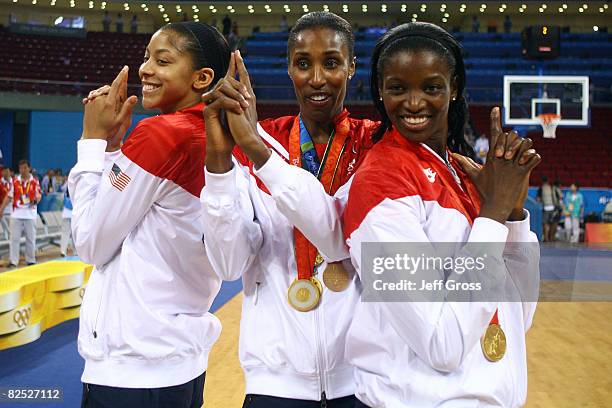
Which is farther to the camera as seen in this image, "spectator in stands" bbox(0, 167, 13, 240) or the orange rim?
the orange rim

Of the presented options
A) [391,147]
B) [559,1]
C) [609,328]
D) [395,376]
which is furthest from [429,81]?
[559,1]

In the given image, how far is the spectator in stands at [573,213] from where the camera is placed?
49.2 ft

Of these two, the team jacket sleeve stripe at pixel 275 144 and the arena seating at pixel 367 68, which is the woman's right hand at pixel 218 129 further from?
the arena seating at pixel 367 68

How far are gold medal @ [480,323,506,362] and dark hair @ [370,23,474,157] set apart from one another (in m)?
0.49

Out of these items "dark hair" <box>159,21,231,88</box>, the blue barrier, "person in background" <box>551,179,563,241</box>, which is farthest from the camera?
the blue barrier

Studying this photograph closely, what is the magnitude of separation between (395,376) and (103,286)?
0.87m

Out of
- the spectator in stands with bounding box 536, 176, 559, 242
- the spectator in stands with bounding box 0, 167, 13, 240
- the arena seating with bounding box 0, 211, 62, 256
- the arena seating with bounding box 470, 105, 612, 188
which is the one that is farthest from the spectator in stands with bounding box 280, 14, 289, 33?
the spectator in stands with bounding box 0, 167, 13, 240

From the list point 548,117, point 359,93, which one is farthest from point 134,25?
point 548,117

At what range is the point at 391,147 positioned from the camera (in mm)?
1415

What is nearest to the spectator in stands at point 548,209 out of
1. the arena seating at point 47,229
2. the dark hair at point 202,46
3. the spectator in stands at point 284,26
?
the arena seating at point 47,229

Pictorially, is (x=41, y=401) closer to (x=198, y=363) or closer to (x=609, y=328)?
(x=198, y=363)

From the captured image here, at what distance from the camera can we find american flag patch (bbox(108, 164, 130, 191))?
5.51 feet

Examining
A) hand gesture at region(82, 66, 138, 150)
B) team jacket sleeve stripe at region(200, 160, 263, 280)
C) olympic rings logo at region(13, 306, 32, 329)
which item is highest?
hand gesture at region(82, 66, 138, 150)

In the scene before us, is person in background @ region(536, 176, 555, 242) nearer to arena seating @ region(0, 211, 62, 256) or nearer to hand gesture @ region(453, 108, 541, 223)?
arena seating @ region(0, 211, 62, 256)
